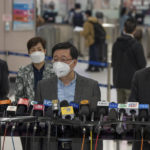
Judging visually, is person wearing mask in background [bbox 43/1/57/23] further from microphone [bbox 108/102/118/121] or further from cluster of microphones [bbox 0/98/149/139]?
microphone [bbox 108/102/118/121]

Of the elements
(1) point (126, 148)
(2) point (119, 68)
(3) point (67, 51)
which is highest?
(3) point (67, 51)

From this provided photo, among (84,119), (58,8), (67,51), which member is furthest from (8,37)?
(58,8)

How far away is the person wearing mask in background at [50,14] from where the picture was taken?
19078 mm

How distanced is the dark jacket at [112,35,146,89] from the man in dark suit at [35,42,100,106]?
127 inches

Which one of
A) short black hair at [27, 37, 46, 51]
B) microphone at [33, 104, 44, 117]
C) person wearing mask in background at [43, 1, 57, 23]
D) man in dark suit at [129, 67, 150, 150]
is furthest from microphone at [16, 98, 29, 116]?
person wearing mask in background at [43, 1, 57, 23]

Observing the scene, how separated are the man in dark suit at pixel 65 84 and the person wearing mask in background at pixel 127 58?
3.21m

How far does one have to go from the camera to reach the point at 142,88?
14.0 feet

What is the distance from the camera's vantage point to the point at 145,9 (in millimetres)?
21516

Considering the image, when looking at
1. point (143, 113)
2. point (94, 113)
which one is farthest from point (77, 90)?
point (143, 113)

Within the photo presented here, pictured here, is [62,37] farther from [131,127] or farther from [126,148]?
[131,127]

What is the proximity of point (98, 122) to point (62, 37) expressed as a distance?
1448 cm

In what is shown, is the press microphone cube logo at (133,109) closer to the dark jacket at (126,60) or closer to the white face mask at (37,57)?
the white face mask at (37,57)

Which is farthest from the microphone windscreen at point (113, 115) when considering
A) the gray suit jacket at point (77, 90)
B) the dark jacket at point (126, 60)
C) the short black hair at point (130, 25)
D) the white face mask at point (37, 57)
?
the short black hair at point (130, 25)

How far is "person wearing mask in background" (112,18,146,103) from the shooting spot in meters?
7.36
